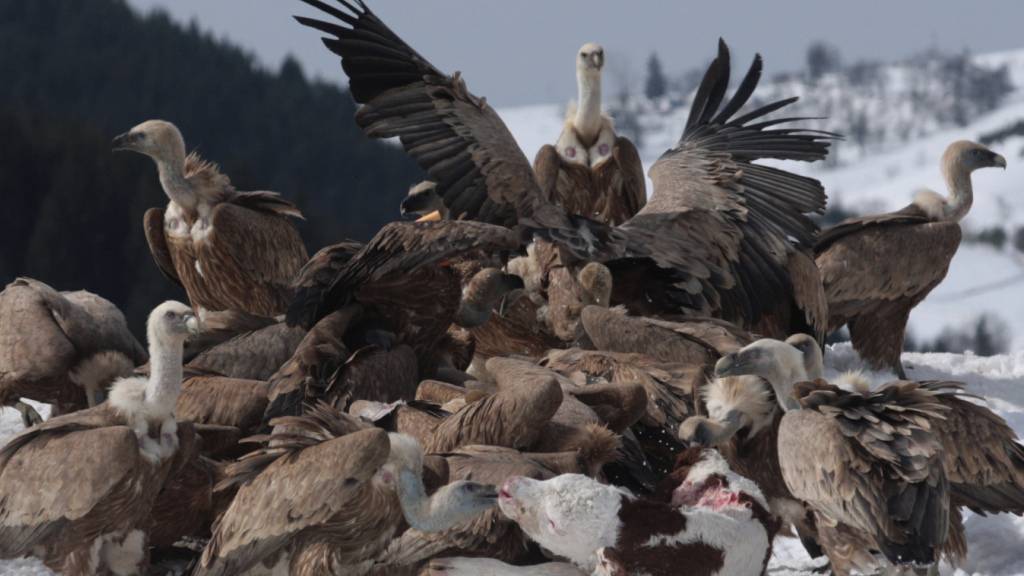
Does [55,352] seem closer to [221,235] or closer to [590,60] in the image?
[221,235]

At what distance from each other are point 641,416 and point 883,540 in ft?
4.26

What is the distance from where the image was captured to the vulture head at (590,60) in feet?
37.1

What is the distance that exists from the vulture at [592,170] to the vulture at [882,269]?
1.17m

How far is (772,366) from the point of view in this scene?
20.5 ft

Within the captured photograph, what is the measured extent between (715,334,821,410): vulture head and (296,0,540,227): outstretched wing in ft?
7.57

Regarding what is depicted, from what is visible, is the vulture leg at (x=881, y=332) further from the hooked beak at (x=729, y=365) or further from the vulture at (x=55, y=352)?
the vulture at (x=55, y=352)

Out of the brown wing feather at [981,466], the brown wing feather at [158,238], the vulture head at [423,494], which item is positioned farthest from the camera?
the brown wing feather at [158,238]

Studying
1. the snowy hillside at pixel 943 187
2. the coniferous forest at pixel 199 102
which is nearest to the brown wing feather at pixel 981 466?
the coniferous forest at pixel 199 102

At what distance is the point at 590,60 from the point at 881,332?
8.42 ft

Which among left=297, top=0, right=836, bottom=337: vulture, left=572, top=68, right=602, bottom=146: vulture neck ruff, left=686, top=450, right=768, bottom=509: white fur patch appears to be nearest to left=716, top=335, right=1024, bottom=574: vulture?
left=686, top=450, right=768, bottom=509: white fur patch

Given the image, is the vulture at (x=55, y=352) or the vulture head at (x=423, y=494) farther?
the vulture at (x=55, y=352)

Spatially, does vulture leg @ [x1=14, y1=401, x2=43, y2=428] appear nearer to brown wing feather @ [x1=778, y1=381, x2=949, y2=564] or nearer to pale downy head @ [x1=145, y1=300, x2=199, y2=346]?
pale downy head @ [x1=145, y1=300, x2=199, y2=346]

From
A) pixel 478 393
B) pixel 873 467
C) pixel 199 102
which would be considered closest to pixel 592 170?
pixel 478 393

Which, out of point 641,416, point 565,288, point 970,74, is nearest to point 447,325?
point 565,288
